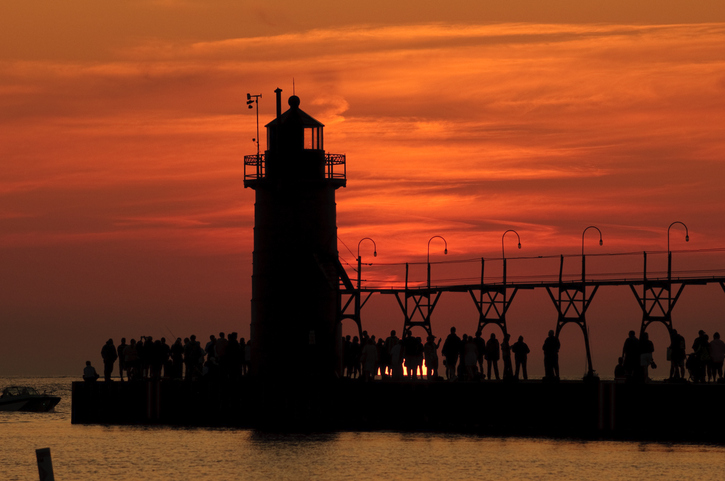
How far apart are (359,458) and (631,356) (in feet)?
29.6

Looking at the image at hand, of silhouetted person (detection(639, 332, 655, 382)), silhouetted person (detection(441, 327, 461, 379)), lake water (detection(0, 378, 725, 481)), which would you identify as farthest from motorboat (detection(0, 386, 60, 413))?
silhouetted person (detection(639, 332, 655, 382))

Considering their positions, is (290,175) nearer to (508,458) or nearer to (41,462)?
(508,458)

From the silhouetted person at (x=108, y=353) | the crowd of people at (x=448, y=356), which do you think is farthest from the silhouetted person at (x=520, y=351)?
the silhouetted person at (x=108, y=353)

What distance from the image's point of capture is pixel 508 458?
36.4m

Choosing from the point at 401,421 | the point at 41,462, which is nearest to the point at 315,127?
the point at 401,421

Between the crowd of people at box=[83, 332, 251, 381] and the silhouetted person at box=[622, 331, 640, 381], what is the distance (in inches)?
596

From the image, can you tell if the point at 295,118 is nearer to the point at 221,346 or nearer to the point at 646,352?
the point at 221,346

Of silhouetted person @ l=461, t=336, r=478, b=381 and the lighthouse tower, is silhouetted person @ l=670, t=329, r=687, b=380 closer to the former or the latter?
silhouetted person @ l=461, t=336, r=478, b=381

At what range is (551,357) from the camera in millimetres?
39938

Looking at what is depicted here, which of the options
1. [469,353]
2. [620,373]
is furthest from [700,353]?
[469,353]

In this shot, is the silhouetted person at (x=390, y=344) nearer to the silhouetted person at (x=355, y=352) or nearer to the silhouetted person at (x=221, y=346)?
the silhouetted person at (x=355, y=352)

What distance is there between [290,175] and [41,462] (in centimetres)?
2798

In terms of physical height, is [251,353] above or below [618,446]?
above

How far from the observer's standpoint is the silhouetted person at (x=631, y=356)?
124 feet
